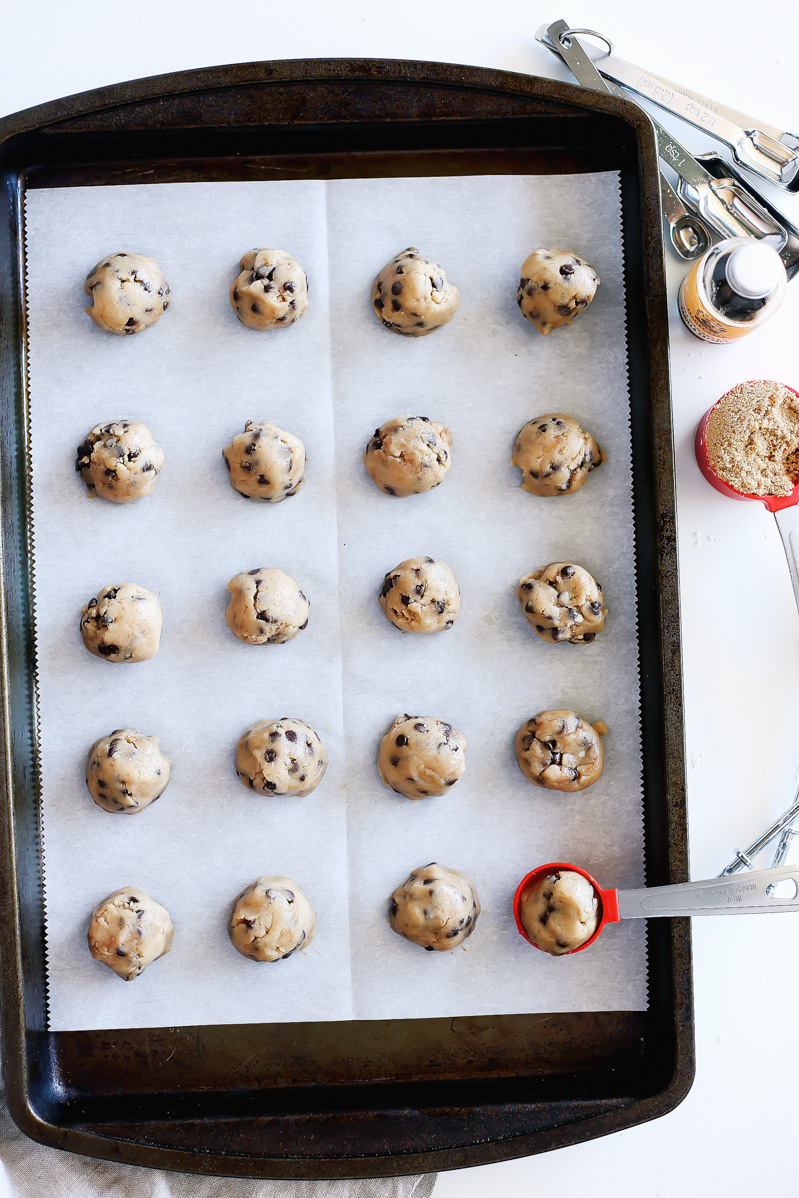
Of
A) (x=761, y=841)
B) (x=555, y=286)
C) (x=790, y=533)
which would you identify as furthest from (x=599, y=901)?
(x=555, y=286)

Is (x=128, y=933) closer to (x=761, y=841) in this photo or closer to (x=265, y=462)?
(x=265, y=462)

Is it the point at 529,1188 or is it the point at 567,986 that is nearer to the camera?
the point at 567,986

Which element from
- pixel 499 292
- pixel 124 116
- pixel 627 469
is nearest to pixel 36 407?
pixel 124 116

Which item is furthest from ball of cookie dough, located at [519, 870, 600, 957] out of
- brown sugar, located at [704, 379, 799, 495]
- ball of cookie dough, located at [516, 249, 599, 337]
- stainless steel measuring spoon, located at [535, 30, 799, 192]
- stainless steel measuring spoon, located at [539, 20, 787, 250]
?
stainless steel measuring spoon, located at [535, 30, 799, 192]

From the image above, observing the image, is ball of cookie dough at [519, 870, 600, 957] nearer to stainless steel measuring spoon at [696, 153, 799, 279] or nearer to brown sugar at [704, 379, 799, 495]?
brown sugar at [704, 379, 799, 495]

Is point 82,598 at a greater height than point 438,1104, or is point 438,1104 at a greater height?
point 82,598

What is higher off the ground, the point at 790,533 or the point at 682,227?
the point at 682,227

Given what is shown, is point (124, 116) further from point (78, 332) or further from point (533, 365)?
point (533, 365)
